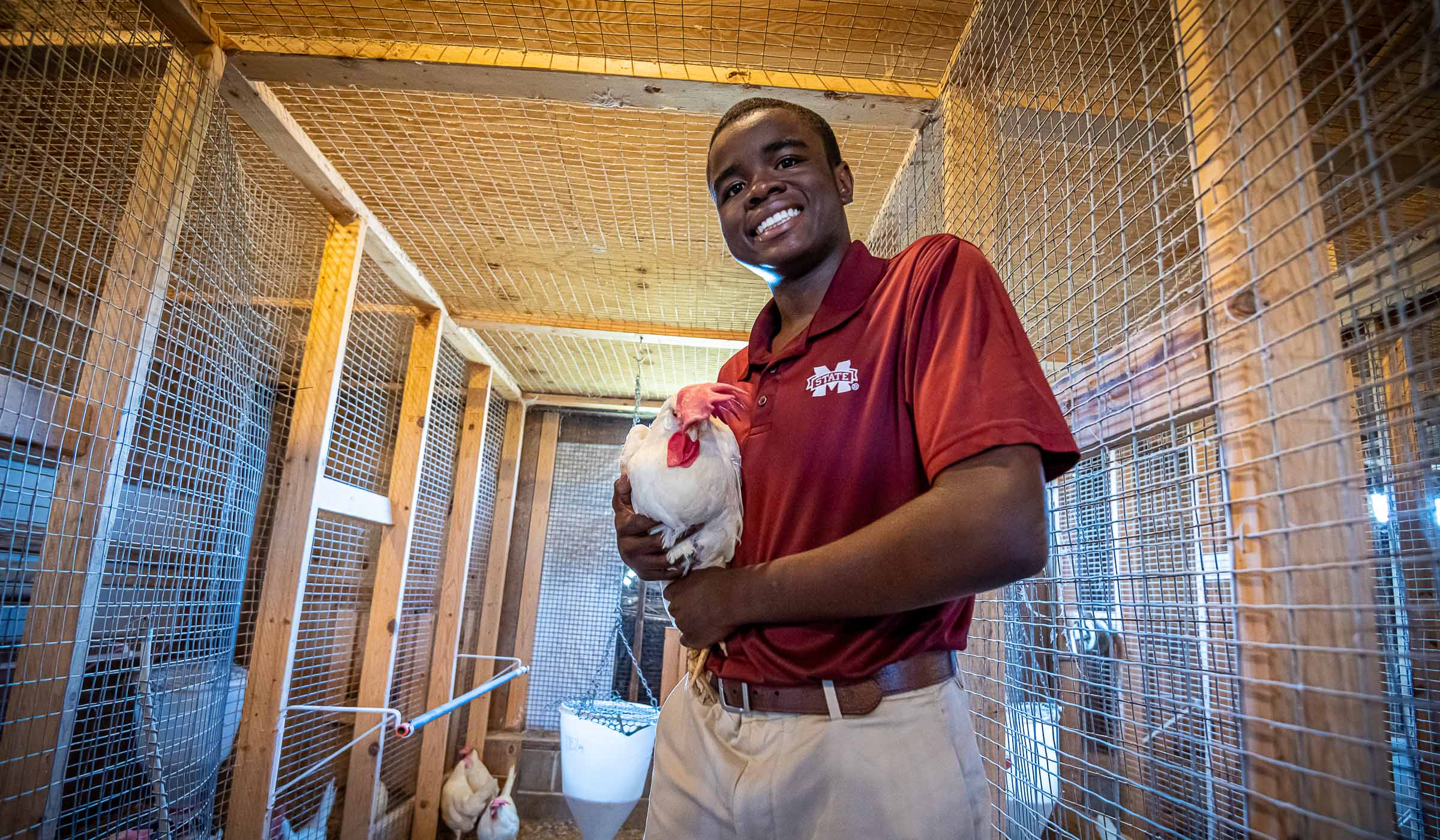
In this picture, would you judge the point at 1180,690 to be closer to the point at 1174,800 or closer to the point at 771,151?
the point at 1174,800

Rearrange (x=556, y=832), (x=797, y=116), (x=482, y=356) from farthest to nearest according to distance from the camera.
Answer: (x=556, y=832) < (x=482, y=356) < (x=797, y=116)

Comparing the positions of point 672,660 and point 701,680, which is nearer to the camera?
point 701,680

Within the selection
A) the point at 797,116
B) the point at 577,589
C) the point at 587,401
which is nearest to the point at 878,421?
the point at 797,116

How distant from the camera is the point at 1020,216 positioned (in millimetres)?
1446

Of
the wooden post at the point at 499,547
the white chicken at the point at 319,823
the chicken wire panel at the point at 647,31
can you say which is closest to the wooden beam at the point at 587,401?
the wooden post at the point at 499,547

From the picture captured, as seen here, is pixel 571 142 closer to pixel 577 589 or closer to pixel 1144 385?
pixel 1144 385

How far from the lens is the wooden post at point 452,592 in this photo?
Answer: 12.0 ft

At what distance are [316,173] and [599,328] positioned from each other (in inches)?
57.4

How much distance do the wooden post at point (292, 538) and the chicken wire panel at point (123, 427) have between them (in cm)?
8

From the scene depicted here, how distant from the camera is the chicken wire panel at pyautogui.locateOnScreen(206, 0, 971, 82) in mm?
1607

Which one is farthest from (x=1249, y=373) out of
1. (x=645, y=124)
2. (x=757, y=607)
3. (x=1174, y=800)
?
(x=645, y=124)

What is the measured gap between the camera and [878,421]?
2.93ft

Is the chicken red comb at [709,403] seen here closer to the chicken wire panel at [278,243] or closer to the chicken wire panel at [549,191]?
the chicken wire panel at [549,191]

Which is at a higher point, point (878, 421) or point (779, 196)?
point (779, 196)
